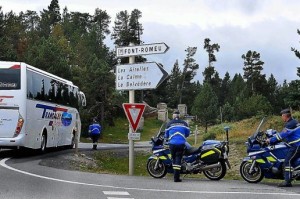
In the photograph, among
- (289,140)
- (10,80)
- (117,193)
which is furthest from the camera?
(10,80)

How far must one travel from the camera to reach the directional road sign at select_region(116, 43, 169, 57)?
15.4 m

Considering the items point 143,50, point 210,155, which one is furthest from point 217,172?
point 143,50

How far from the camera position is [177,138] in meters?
13.4

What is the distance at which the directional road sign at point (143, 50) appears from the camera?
50.5ft

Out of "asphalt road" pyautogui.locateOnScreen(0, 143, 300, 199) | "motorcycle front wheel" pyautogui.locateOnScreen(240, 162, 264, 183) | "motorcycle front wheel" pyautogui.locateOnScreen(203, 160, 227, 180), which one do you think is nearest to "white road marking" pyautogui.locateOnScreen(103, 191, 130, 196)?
"asphalt road" pyautogui.locateOnScreen(0, 143, 300, 199)

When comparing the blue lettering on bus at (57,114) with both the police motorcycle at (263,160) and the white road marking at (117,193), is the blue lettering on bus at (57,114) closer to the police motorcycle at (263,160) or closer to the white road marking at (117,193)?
the police motorcycle at (263,160)

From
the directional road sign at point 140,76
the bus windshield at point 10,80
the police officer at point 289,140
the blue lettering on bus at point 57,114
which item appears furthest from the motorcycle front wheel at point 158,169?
the blue lettering on bus at point 57,114

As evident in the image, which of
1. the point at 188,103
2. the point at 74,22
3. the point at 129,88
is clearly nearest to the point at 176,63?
the point at 188,103

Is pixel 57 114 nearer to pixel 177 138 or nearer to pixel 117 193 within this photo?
pixel 177 138

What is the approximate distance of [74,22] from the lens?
4793 inches

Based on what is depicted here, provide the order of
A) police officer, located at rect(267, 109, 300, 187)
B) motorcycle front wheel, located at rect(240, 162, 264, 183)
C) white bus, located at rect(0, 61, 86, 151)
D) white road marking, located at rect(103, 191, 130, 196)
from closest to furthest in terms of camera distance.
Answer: white road marking, located at rect(103, 191, 130, 196) < police officer, located at rect(267, 109, 300, 187) < motorcycle front wheel, located at rect(240, 162, 264, 183) < white bus, located at rect(0, 61, 86, 151)

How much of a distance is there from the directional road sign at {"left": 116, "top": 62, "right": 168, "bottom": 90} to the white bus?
4.24m

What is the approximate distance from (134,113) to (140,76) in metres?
1.17

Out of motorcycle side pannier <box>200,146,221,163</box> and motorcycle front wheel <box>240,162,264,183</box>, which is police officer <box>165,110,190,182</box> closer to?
motorcycle side pannier <box>200,146,221,163</box>
